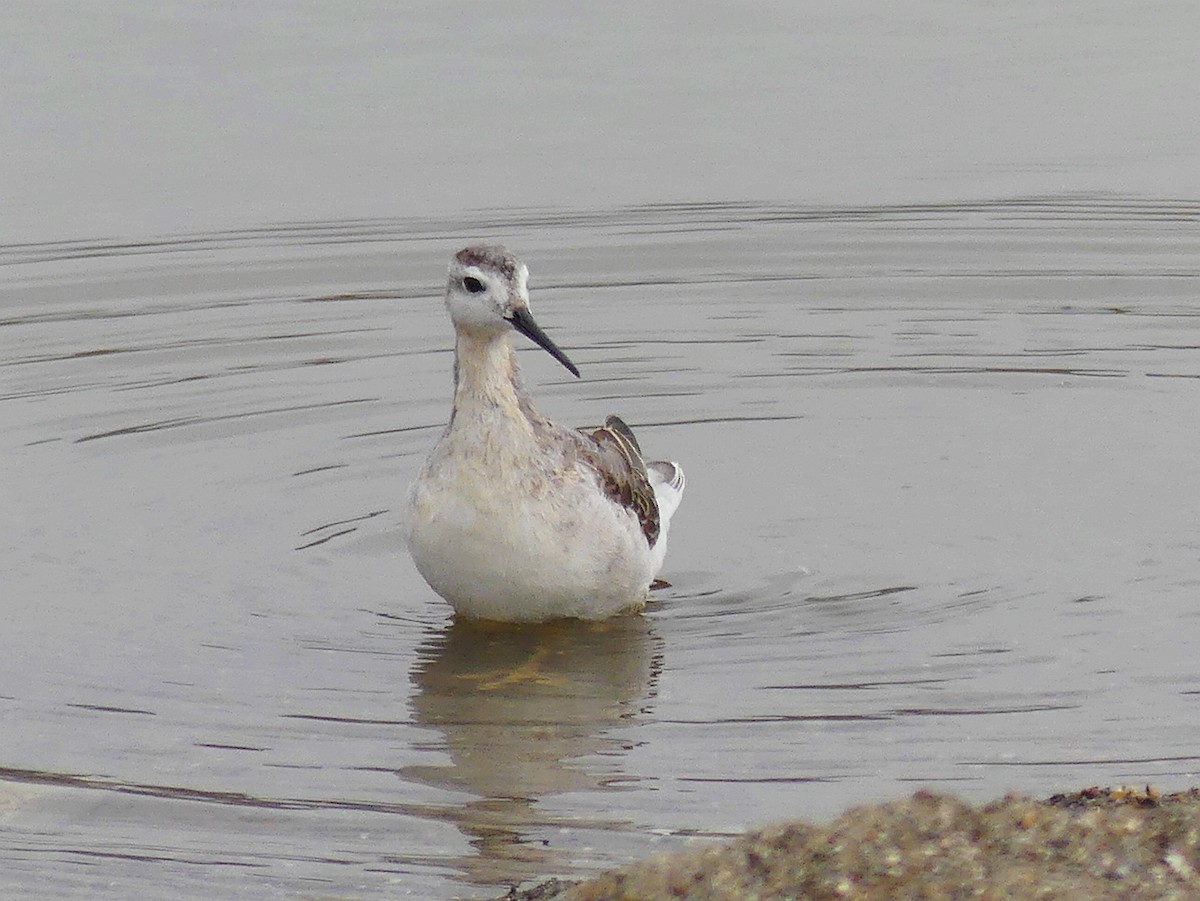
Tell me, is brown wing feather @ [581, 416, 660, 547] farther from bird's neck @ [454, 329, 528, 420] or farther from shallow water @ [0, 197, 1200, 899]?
bird's neck @ [454, 329, 528, 420]

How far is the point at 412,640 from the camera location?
941 cm

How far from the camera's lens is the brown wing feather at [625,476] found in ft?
32.6

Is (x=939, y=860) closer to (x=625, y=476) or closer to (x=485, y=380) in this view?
(x=485, y=380)

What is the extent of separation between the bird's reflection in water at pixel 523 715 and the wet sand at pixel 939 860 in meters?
1.51

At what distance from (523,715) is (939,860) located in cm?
348

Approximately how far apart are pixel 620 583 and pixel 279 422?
347cm

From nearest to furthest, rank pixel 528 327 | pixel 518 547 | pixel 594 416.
→ 1. pixel 518 547
2. pixel 528 327
3. pixel 594 416

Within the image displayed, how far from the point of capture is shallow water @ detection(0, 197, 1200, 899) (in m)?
7.48

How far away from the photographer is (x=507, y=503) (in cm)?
935

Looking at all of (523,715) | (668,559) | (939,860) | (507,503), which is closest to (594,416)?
(668,559)

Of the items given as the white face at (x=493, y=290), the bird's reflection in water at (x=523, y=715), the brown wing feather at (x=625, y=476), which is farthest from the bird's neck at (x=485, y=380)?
the bird's reflection in water at (x=523, y=715)

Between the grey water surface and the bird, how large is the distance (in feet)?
A: 0.77

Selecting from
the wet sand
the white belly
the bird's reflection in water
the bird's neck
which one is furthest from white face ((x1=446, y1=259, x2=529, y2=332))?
the wet sand

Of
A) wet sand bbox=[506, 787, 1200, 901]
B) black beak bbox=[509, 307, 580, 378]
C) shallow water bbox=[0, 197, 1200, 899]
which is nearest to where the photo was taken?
wet sand bbox=[506, 787, 1200, 901]
